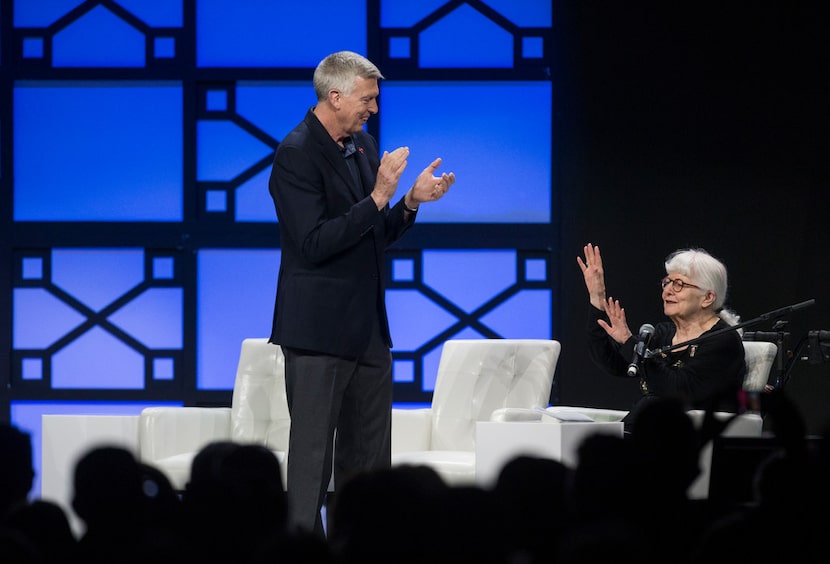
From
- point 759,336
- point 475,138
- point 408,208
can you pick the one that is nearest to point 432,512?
point 408,208

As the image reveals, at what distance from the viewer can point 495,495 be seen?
0.59 metres

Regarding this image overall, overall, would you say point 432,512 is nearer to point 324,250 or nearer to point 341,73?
point 324,250

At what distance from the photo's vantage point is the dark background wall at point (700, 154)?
501 cm

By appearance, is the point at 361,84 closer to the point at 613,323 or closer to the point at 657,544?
the point at 613,323

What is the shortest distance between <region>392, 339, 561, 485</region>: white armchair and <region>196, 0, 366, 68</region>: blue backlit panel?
6.57 feet

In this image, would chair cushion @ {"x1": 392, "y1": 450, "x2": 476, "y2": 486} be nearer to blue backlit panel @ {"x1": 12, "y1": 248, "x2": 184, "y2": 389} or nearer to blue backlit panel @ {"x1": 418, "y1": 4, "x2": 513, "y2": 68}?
blue backlit panel @ {"x1": 12, "y1": 248, "x2": 184, "y2": 389}

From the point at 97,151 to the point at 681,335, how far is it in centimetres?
318

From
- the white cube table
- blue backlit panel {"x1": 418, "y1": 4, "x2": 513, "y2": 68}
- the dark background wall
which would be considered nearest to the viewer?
the white cube table

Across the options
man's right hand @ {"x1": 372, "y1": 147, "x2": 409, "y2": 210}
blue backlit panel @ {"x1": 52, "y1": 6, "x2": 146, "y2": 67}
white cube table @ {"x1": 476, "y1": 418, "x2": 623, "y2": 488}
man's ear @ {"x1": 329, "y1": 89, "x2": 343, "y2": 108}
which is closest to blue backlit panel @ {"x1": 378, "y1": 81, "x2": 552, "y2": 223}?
blue backlit panel @ {"x1": 52, "y1": 6, "x2": 146, "y2": 67}

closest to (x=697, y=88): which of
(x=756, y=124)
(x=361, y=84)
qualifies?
(x=756, y=124)

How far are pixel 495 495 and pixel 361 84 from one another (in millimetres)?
2284

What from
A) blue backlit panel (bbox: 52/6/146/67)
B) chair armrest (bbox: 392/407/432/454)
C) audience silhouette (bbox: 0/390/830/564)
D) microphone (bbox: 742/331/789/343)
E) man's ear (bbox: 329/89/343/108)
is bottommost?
chair armrest (bbox: 392/407/432/454)

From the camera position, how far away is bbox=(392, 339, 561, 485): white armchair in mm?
4000

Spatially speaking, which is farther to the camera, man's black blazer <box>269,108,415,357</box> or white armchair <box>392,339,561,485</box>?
white armchair <box>392,339,561,485</box>
